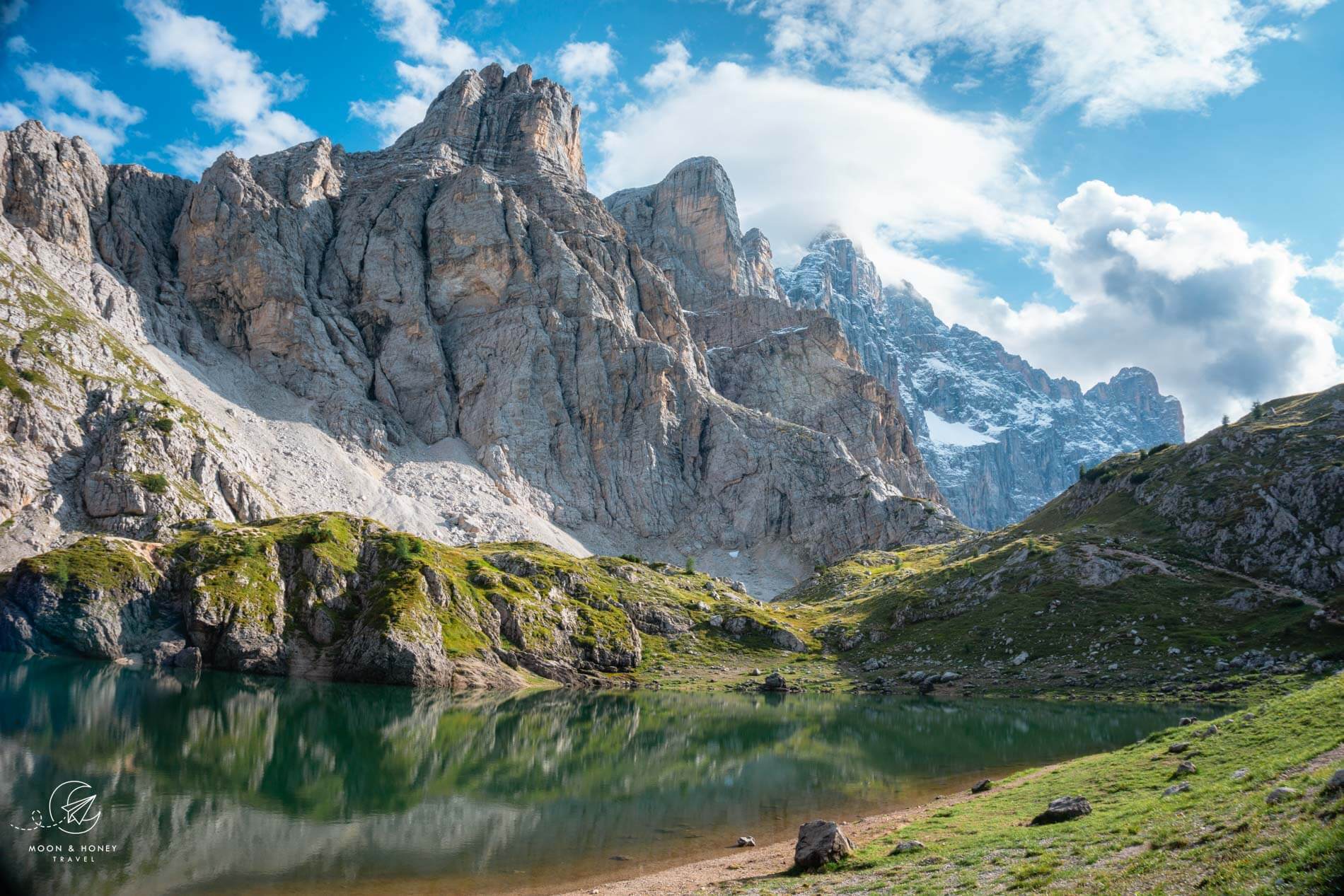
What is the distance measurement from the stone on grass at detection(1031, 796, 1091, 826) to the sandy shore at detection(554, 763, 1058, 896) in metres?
7.02

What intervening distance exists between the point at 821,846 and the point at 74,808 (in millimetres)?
29357

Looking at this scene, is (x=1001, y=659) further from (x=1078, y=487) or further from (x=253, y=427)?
(x=253, y=427)

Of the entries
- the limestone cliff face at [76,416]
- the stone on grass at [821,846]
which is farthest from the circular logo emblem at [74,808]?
the limestone cliff face at [76,416]

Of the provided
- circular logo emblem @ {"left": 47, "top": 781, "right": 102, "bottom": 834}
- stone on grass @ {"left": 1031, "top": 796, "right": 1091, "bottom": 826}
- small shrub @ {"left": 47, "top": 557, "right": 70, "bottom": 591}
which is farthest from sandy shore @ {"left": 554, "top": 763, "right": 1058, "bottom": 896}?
small shrub @ {"left": 47, "top": 557, "right": 70, "bottom": 591}

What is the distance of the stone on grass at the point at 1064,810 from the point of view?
26984mm

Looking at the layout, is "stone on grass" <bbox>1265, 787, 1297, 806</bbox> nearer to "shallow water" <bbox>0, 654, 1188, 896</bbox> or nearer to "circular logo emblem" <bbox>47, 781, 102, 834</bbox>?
"shallow water" <bbox>0, 654, 1188, 896</bbox>

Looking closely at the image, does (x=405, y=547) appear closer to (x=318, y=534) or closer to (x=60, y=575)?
(x=318, y=534)

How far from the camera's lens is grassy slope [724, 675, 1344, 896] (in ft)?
51.1

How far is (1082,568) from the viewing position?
11681cm

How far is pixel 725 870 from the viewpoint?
30609 millimetres

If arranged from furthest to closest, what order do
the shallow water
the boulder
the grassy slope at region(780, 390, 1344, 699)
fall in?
the boulder < the grassy slope at region(780, 390, 1344, 699) < the shallow water

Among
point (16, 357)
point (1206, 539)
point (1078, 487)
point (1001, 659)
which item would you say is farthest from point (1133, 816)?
point (16, 357)

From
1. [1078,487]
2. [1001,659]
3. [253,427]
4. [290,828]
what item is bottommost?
[1001,659]

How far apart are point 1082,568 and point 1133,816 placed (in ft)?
337
